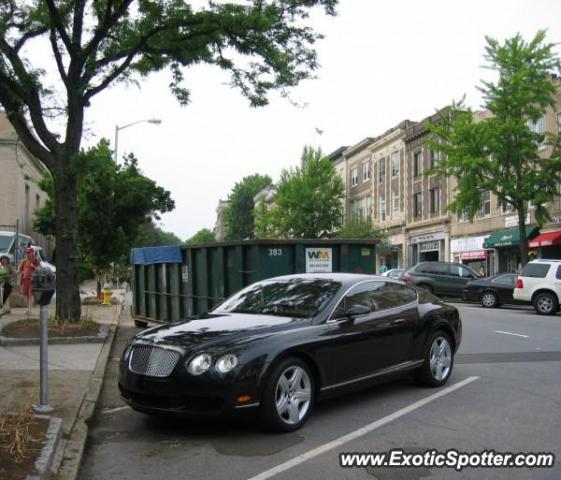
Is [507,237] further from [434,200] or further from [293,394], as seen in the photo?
[293,394]

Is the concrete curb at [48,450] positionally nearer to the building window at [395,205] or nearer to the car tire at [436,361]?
the car tire at [436,361]

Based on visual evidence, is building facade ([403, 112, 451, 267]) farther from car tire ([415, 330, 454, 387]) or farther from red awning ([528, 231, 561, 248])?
car tire ([415, 330, 454, 387])

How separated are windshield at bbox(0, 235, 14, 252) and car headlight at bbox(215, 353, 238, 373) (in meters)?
21.3

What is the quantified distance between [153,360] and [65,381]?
271 cm

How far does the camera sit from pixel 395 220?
49438 mm

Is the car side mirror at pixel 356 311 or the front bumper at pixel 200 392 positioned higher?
the car side mirror at pixel 356 311

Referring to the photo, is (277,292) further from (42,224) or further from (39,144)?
(42,224)

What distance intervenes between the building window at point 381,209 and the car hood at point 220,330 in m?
45.9

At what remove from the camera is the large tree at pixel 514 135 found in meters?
26.4

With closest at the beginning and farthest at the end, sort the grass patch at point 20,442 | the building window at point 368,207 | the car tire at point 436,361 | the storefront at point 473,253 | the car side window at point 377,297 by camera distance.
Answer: the grass patch at point 20,442
the car side window at point 377,297
the car tire at point 436,361
the storefront at point 473,253
the building window at point 368,207

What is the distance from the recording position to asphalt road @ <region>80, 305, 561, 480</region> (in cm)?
482

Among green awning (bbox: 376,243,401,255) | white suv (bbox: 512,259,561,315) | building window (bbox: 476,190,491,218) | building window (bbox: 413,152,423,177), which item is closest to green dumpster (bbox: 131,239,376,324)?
white suv (bbox: 512,259,561,315)

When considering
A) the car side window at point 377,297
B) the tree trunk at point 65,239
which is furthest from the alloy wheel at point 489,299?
the car side window at point 377,297

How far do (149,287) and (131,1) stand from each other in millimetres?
6324
